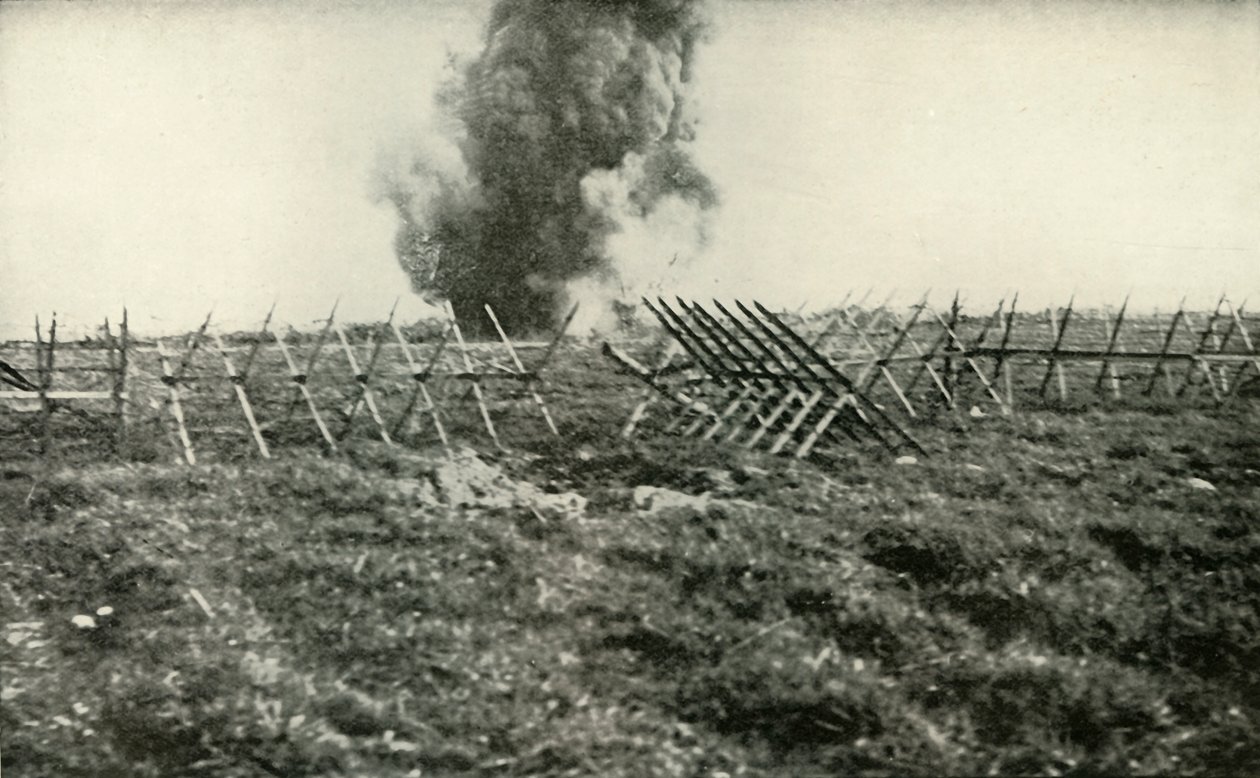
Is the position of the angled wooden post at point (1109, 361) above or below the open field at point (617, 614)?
above

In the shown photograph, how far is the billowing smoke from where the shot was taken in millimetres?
8938

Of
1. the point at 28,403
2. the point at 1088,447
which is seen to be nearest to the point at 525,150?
the point at 28,403

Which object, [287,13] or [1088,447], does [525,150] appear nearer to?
[287,13]

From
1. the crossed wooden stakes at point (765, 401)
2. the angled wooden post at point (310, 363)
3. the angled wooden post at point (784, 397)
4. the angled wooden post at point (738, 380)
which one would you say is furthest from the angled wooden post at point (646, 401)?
the angled wooden post at point (310, 363)

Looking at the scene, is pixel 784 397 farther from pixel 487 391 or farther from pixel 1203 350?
pixel 1203 350

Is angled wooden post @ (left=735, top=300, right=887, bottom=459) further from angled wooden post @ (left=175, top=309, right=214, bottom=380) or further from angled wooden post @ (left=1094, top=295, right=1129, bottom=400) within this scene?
angled wooden post @ (left=175, top=309, right=214, bottom=380)

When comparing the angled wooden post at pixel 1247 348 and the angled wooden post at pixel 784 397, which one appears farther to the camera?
the angled wooden post at pixel 1247 348

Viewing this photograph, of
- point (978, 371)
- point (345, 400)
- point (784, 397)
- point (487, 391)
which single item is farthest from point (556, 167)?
point (978, 371)

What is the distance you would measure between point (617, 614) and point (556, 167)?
7.44 m

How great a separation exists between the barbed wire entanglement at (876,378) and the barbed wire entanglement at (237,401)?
157cm

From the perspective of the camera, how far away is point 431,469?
7812 millimetres

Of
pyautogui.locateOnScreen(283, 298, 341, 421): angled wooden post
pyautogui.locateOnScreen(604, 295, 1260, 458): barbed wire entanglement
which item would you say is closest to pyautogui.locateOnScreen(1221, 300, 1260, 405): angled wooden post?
pyautogui.locateOnScreen(604, 295, 1260, 458): barbed wire entanglement

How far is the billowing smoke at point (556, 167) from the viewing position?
8938 mm

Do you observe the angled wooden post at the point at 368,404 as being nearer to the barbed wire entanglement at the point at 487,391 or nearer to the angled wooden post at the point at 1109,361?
the barbed wire entanglement at the point at 487,391
